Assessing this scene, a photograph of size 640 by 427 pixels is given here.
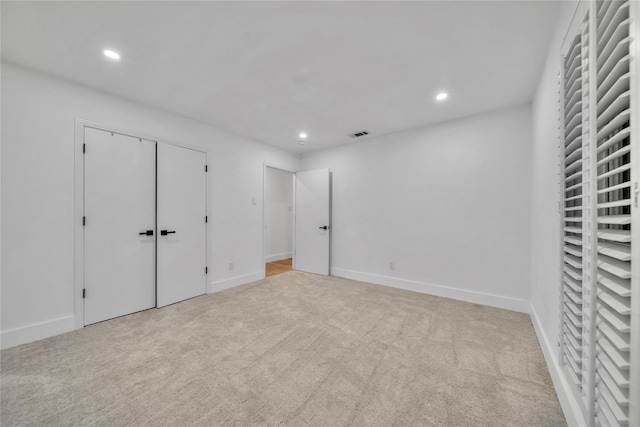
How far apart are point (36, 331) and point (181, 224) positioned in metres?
1.61

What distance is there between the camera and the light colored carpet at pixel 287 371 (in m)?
1.41

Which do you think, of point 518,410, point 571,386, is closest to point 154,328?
point 518,410

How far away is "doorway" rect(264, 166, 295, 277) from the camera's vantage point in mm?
6059

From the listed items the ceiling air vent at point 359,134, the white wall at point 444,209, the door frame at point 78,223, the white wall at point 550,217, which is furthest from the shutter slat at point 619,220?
the door frame at point 78,223

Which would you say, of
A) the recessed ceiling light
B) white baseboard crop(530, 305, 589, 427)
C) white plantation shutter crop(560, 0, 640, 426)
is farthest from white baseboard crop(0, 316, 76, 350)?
white baseboard crop(530, 305, 589, 427)

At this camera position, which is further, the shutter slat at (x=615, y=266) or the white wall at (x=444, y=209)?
the white wall at (x=444, y=209)

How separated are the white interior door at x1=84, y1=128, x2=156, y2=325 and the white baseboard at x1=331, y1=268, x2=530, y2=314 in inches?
122

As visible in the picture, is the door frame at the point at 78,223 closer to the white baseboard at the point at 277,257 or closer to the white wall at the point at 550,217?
the white baseboard at the point at 277,257

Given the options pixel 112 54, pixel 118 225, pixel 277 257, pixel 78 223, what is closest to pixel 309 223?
pixel 277 257

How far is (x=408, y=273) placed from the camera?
3.73 meters

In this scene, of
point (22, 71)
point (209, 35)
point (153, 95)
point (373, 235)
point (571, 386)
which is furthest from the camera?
point (373, 235)

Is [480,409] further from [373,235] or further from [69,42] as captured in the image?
[69,42]

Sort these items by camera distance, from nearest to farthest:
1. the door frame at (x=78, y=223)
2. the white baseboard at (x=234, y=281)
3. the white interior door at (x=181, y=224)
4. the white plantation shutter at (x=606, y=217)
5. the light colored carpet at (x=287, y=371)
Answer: the white plantation shutter at (x=606, y=217)
the light colored carpet at (x=287, y=371)
the door frame at (x=78, y=223)
the white interior door at (x=181, y=224)
the white baseboard at (x=234, y=281)

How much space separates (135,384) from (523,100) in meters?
4.69
